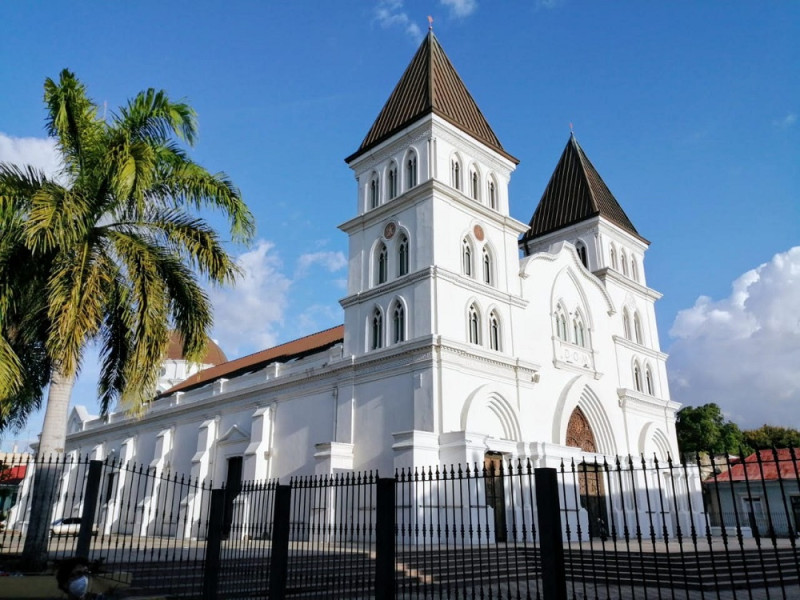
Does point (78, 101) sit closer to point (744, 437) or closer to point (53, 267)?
point (53, 267)

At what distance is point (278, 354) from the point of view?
35.6m

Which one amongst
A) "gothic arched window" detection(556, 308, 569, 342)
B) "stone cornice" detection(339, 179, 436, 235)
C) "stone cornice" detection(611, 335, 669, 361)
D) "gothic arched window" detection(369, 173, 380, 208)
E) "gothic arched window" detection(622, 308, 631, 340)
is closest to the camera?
"stone cornice" detection(339, 179, 436, 235)

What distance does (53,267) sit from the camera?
12.2 m

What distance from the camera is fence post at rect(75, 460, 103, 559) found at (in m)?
11.5

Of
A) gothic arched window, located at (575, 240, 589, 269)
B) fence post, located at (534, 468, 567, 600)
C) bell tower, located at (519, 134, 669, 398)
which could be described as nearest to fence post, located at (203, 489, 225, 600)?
fence post, located at (534, 468, 567, 600)

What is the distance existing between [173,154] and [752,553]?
1591 centimetres

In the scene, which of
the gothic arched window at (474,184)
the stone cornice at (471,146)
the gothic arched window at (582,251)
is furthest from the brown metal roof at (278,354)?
the gothic arched window at (582,251)

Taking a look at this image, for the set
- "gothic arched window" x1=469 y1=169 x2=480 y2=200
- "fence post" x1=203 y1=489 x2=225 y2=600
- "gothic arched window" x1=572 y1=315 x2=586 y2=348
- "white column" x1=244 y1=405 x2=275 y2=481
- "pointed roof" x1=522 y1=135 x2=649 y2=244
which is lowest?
"fence post" x1=203 y1=489 x2=225 y2=600

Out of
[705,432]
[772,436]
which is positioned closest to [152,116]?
[705,432]

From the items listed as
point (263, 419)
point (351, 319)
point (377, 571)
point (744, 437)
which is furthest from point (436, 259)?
point (744, 437)

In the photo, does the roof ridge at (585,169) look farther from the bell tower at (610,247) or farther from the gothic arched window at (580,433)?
the gothic arched window at (580,433)

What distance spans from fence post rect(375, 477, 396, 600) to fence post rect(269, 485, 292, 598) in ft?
4.96

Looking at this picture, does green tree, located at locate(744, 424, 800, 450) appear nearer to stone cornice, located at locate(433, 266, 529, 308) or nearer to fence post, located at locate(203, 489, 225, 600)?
stone cornice, located at locate(433, 266, 529, 308)

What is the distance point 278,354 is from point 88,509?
24.0 m
